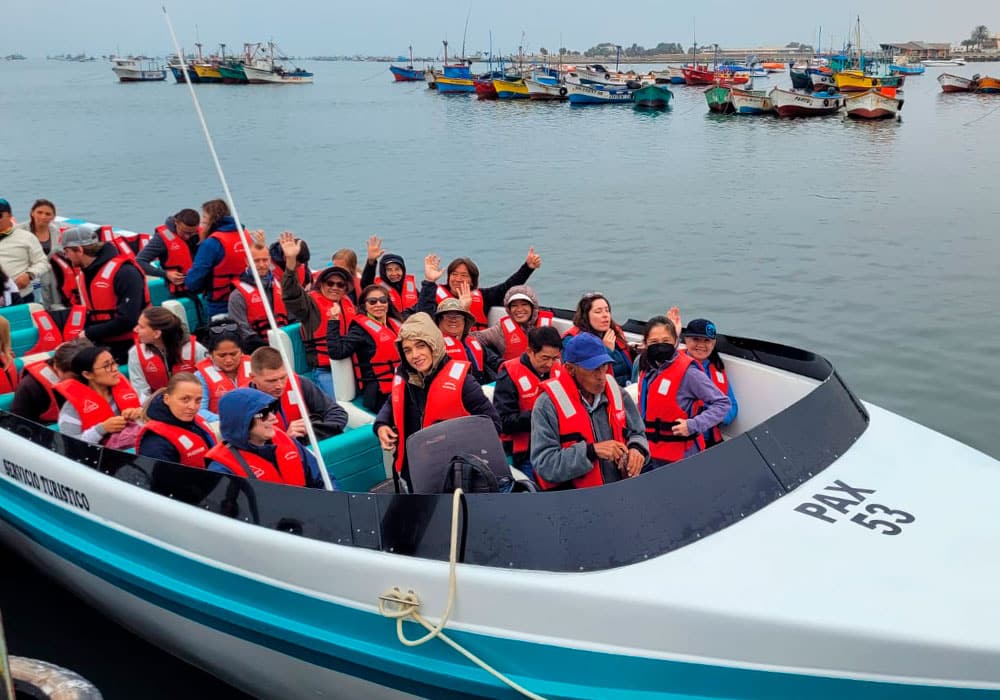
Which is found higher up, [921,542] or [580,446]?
[580,446]

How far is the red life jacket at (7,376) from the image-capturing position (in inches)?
229

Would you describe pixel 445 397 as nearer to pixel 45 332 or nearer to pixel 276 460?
pixel 276 460

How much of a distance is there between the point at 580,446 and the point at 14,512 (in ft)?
11.7

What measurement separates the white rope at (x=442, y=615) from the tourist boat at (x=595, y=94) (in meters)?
60.3

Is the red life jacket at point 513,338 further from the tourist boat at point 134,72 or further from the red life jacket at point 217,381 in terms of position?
the tourist boat at point 134,72

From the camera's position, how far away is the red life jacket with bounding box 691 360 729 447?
→ 4.88 metres

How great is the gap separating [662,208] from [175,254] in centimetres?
1597

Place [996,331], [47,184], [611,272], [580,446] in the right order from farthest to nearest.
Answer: [47,184]
[611,272]
[996,331]
[580,446]

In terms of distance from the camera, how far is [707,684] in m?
3.16

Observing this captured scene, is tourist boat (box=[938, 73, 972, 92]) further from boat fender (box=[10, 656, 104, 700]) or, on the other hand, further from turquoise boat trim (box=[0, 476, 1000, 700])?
boat fender (box=[10, 656, 104, 700])

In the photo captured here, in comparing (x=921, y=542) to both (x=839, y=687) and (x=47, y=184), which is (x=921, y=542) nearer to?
(x=839, y=687)

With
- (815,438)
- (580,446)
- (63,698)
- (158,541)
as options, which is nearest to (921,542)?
(815,438)

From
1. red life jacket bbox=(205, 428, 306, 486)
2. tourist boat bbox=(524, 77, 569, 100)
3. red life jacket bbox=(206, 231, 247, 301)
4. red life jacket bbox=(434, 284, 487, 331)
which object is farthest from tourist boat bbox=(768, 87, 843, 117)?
red life jacket bbox=(205, 428, 306, 486)

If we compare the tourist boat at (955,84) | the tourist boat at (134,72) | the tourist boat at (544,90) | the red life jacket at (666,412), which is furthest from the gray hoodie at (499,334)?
the tourist boat at (134,72)
